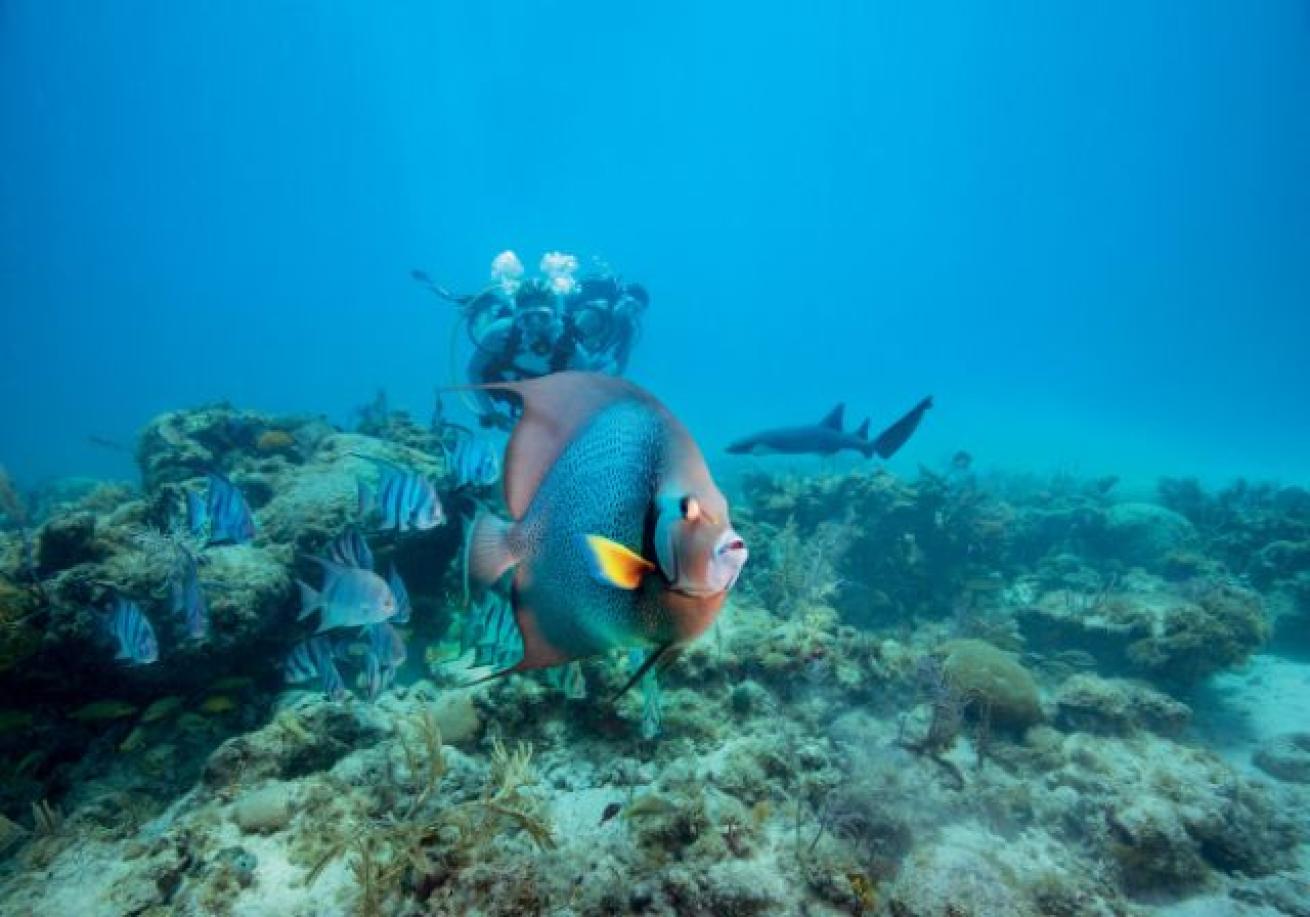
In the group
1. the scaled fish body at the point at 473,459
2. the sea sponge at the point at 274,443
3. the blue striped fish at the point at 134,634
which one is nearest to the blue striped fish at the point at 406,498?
the scaled fish body at the point at 473,459

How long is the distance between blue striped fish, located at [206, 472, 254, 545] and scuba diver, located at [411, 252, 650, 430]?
5.86 ft

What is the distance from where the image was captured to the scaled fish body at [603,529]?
70cm

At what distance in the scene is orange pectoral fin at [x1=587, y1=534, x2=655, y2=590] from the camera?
0.68 m

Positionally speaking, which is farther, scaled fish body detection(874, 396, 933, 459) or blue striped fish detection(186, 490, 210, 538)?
scaled fish body detection(874, 396, 933, 459)

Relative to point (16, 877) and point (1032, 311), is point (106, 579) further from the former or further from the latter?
point (1032, 311)

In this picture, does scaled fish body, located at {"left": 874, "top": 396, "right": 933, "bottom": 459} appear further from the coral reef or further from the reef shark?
the coral reef

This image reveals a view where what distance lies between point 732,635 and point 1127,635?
17.3ft

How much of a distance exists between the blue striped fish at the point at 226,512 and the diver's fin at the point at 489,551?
14.0 ft

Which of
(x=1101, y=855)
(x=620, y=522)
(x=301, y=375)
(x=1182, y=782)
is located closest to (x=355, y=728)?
(x=620, y=522)

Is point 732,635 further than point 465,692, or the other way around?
point 732,635

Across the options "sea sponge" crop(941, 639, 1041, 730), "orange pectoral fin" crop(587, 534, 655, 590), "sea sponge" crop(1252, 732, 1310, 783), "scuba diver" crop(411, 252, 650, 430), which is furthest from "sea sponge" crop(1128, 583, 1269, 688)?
"orange pectoral fin" crop(587, 534, 655, 590)

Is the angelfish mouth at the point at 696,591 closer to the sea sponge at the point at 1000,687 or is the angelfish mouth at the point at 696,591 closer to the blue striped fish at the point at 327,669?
the blue striped fish at the point at 327,669

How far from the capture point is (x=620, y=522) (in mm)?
776

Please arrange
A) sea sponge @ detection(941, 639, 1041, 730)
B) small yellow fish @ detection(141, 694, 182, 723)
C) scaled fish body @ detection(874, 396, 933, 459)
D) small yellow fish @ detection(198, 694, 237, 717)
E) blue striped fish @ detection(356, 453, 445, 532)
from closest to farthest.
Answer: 1. blue striped fish @ detection(356, 453, 445, 532)
2. small yellow fish @ detection(141, 694, 182, 723)
3. small yellow fish @ detection(198, 694, 237, 717)
4. sea sponge @ detection(941, 639, 1041, 730)
5. scaled fish body @ detection(874, 396, 933, 459)
